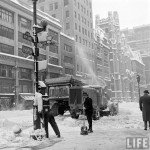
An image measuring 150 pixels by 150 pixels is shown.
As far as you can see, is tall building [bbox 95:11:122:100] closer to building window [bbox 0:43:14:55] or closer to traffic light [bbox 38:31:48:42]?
building window [bbox 0:43:14:55]

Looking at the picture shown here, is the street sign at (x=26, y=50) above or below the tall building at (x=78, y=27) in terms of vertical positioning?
below

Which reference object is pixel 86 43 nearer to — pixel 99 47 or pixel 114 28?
pixel 99 47

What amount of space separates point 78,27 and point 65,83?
4866cm

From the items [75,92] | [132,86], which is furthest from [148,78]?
[75,92]

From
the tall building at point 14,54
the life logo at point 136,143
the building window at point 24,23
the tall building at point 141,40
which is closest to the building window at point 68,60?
the tall building at point 14,54

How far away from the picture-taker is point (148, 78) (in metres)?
144

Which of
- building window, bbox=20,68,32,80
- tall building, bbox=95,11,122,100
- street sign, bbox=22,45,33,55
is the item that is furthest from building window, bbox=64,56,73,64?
street sign, bbox=22,45,33,55

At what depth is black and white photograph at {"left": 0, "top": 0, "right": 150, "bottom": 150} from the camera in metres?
9.52

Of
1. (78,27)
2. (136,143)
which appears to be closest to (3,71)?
(136,143)

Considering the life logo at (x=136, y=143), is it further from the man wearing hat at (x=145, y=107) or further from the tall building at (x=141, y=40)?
the tall building at (x=141, y=40)

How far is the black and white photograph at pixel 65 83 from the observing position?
952cm

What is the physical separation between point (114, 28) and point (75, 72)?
40.9 m

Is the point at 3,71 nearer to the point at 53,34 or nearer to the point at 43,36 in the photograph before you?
the point at 53,34

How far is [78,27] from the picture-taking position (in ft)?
219
